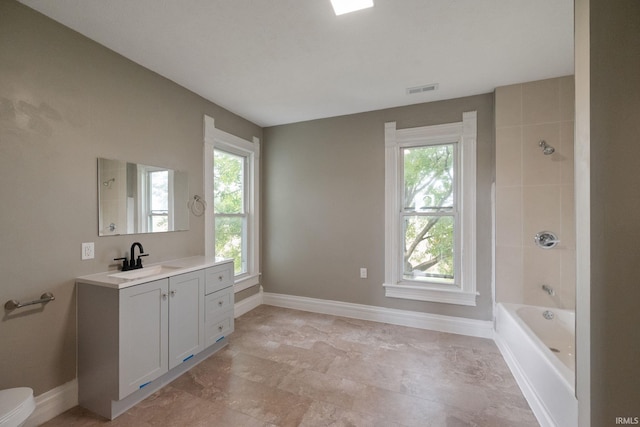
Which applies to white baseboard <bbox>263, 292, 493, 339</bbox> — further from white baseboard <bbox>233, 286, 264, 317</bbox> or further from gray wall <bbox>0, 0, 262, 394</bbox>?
gray wall <bbox>0, 0, 262, 394</bbox>

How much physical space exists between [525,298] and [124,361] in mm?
3409

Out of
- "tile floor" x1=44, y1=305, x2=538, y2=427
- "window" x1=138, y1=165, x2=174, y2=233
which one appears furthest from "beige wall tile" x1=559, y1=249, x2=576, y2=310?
"window" x1=138, y1=165, x2=174, y2=233

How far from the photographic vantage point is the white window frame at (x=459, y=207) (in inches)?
112

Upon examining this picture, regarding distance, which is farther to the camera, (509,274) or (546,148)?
(509,274)

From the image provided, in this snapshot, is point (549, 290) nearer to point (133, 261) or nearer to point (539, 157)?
point (539, 157)

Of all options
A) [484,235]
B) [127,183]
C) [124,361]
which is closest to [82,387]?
[124,361]

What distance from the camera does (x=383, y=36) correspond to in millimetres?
1866

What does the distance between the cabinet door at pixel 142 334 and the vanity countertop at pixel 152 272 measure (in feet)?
0.14

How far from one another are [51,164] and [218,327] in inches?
70.6

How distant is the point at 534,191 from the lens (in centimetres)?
251

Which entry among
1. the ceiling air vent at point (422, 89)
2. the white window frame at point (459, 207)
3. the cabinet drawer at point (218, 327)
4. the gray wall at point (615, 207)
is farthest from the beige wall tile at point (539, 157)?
the cabinet drawer at point (218, 327)

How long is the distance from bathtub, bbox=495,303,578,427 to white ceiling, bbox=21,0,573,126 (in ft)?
7.24

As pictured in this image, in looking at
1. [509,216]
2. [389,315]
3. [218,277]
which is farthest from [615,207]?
[218,277]

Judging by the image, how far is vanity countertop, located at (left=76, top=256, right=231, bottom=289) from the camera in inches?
67.4
